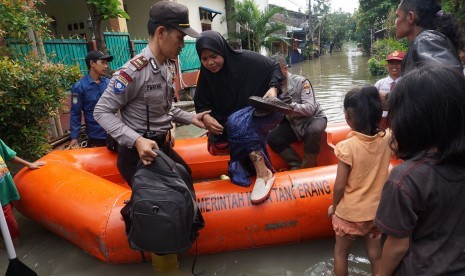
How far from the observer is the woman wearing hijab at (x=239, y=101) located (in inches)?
96.0

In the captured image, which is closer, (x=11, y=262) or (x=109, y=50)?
(x=11, y=262)

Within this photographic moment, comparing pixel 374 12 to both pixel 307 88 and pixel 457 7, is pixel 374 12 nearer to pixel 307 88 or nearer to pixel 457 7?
pixel 457 7

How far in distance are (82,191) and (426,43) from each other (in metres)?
2.68

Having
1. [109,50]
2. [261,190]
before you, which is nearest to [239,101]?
[261,190]

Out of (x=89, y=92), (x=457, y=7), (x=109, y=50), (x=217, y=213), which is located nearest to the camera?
(x=217, y=213)

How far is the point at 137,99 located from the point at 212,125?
Answer: 63 centimetres

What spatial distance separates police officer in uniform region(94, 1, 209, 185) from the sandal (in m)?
0.78

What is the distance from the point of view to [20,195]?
293 cm

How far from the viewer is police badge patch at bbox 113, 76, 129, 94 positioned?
199cm

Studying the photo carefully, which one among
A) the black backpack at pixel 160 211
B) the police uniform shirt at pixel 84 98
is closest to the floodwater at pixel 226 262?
the black backpack at pixel 160 211

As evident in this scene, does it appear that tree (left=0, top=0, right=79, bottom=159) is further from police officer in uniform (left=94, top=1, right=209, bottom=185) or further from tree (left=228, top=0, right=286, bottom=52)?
tree (left=228, top=0, right=286, bottom=52)

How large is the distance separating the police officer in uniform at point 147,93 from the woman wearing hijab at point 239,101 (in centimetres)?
34

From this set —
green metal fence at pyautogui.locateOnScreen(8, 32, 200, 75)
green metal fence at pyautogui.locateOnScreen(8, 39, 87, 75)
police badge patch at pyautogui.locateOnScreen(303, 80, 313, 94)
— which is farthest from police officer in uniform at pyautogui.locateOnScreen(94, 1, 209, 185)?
green metal fence at pyautogui.locateOnScreen(8, 39, 87, 75)

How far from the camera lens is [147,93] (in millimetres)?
2146
